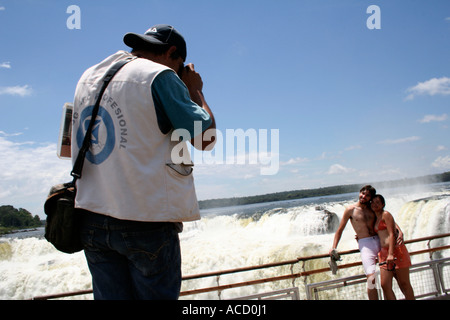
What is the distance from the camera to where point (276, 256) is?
39.2 ft

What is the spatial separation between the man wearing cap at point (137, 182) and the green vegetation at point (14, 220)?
143ft

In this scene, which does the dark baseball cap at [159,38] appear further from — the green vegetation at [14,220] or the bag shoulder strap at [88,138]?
the green vegetation at [14,220]

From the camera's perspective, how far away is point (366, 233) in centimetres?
407

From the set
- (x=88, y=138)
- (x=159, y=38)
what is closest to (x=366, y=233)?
(x=159, y=38)

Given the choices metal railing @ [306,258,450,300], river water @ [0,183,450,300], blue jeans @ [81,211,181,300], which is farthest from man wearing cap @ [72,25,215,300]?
river water @ [0,183,450,300]

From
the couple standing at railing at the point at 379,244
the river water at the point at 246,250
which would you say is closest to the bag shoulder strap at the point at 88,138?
the couple standing at railing at the point at 379,244

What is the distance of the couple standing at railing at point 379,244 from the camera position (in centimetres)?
360

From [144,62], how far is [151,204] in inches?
18.0

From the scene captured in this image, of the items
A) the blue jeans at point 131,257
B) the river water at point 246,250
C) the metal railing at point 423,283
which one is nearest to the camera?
the blue jeans at point 131,257

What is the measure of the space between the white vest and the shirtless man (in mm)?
3309

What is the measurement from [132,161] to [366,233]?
3.81m

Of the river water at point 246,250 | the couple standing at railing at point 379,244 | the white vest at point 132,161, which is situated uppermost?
the white vest at point 132,161

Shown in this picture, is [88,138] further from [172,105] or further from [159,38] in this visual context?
[159,38]

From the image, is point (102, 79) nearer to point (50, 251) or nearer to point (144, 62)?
point (144, 62)
